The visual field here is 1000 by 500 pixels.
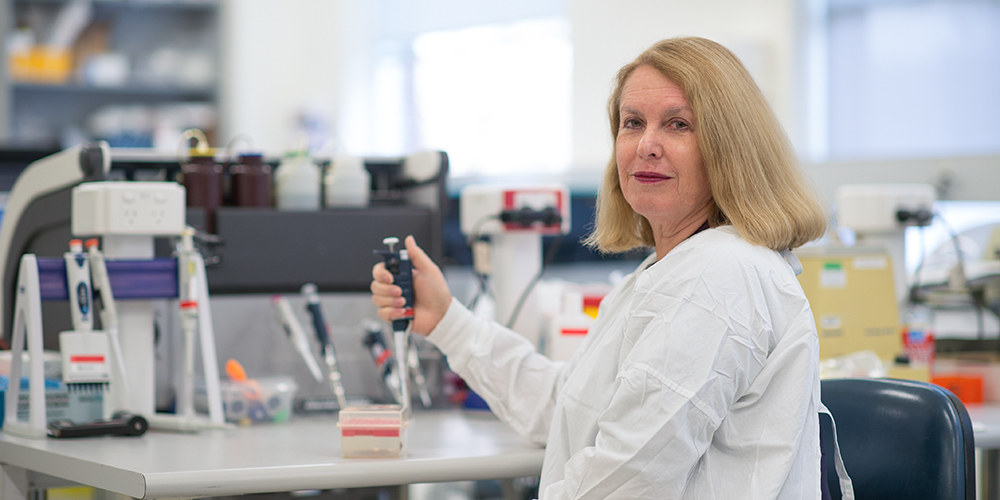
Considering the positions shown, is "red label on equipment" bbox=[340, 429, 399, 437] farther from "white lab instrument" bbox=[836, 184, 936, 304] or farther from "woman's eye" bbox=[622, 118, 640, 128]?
"white lab instrument" bbox=[836, 184, 936, 304]

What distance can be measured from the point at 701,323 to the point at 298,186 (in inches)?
42.8

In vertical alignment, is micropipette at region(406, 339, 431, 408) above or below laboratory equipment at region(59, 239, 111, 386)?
below

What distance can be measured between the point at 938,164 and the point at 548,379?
1.49m

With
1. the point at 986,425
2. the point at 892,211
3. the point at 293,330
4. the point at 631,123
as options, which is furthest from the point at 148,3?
the point at 986,425

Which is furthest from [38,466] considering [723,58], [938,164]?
[938,164]

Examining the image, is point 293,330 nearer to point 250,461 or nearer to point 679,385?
point 250,461

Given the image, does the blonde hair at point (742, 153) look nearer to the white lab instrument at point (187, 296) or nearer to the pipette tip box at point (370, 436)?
the pipette tip box at point (370, 436)

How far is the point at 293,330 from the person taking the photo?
185 cm

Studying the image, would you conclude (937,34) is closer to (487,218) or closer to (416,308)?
(487,218)

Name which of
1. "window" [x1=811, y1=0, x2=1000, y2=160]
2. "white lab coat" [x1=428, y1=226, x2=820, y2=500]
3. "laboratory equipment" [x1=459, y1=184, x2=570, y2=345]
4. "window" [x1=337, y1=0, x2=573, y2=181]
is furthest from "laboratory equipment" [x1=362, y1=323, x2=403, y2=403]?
"window" [x1=337, y1=0, x2=573, y2=181]

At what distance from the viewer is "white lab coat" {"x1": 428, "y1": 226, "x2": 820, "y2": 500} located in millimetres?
1080

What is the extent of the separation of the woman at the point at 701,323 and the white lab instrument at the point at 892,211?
1116 mm

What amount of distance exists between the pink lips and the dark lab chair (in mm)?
396

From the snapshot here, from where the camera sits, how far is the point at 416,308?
161cm
